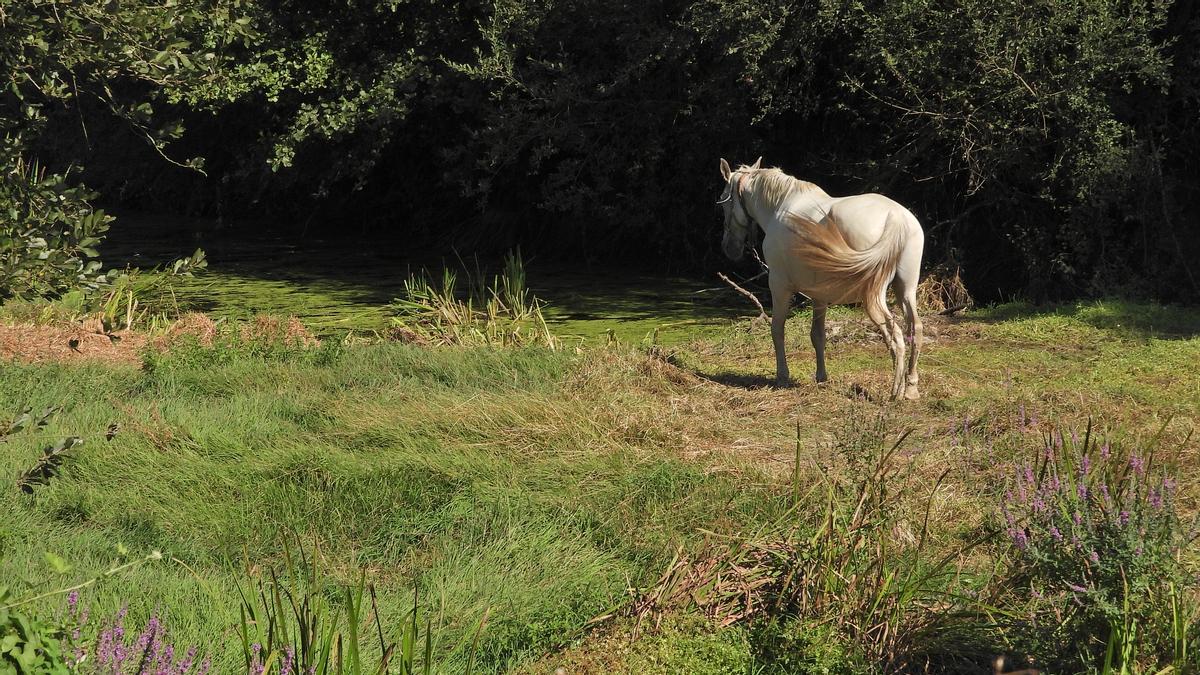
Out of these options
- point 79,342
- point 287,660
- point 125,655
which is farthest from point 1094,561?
point 79,342

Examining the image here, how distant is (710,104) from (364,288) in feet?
15.9

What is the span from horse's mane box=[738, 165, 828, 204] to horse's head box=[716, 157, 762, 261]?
10.7 inches

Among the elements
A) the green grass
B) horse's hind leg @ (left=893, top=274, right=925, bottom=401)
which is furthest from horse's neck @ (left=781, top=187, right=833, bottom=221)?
the green grass

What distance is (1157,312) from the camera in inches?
410

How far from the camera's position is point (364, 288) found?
48.8ft

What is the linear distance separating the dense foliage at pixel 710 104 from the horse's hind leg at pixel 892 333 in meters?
4.60

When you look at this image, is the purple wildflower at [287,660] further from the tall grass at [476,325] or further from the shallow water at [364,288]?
the shallow water at [364,288]

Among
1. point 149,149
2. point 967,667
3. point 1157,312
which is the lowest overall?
point 967,667

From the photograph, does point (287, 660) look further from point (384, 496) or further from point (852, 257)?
point (852, 257)

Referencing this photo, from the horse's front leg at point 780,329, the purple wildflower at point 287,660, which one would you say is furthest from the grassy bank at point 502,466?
the purple wildflower at point 287,660

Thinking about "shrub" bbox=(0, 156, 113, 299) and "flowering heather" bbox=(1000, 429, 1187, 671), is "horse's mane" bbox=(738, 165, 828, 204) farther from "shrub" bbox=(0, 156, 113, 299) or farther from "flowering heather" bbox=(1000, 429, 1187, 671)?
"shrub" bbox=(0, 156, 113, 299)

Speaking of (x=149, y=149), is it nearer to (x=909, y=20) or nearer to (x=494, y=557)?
(x=909, y=20)

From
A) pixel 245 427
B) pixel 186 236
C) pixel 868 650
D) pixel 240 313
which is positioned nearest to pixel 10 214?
pixel 240 313

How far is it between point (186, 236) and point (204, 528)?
55.7ft
